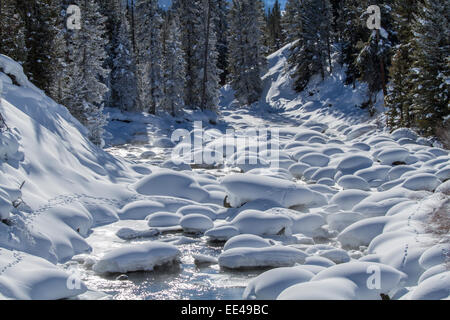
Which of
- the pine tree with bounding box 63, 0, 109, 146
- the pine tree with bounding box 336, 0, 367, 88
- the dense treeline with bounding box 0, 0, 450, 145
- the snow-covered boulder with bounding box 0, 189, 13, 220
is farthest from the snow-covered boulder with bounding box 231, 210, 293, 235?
the pine tree with bounding box 336, 0, 367, 88

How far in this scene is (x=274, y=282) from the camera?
6211 mm

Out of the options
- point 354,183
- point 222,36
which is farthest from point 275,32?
point 354,183

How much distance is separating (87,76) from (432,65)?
52.6ft

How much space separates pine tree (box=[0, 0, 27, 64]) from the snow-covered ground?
9.03ft

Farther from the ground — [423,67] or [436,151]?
[423,67]

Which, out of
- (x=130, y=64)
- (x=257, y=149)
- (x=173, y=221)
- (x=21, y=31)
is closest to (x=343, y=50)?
(x=130, y=64)

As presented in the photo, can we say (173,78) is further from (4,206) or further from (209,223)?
(4,206)

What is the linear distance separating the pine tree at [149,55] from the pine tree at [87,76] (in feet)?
27.1

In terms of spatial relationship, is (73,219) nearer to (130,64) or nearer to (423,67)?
(423,67)

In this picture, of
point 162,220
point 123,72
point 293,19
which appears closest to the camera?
point 162,220

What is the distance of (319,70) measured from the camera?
143 feet

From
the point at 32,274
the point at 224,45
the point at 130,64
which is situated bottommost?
the point at 32,274

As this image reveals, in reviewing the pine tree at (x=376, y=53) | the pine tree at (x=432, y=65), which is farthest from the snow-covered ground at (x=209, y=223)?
the pine tree at (x=376, y=53)
